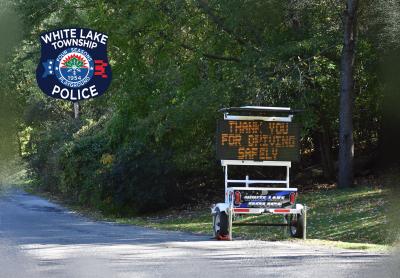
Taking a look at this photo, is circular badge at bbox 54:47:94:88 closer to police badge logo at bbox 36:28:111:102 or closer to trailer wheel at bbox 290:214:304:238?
police badge logo at bbox 36:28:111:102

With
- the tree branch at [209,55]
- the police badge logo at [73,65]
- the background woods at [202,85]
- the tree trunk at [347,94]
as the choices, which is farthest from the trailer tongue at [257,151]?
the tree branch at [209,55]

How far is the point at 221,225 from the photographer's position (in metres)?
15.4

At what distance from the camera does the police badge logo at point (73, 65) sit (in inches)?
151

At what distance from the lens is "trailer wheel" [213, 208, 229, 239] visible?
15.4 m

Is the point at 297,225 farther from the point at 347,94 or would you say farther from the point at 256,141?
the point at 347,94

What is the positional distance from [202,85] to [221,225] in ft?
38.2

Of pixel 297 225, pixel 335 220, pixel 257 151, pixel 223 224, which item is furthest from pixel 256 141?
pixel 335 220

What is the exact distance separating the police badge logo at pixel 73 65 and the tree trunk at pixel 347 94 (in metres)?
21.2

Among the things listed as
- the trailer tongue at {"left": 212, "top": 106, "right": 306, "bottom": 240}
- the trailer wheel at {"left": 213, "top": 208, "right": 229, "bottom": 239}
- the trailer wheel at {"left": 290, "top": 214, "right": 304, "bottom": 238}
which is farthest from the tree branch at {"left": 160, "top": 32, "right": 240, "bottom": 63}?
the trailer wheel at {"left": 213, "top": 208, "right": 229, "bottom": 239}

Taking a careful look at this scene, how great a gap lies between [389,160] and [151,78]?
65.6ft

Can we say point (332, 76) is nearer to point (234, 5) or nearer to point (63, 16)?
point (234, 5)

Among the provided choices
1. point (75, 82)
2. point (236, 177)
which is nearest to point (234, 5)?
point (236, 177)

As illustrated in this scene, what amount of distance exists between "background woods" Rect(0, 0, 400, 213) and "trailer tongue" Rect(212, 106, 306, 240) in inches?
247

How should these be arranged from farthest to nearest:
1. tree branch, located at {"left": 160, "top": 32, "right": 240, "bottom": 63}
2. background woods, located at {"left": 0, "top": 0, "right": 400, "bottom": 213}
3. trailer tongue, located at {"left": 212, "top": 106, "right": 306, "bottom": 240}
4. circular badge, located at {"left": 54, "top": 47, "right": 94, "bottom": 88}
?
1. tree branch, located at {"left": 160, "top": 32, "right": 240, "bottom": 63}
2. background woods, located at {"left": 0, "top": 0, "right": 400, "bottom": 213}
3. trailer tongue, located at {"left": 212, "top": 106, "right": 306, "bottom": 240}
4. circular badge, located at {"left": 54, "top": 47, "right": 94, "bottom": 88}
